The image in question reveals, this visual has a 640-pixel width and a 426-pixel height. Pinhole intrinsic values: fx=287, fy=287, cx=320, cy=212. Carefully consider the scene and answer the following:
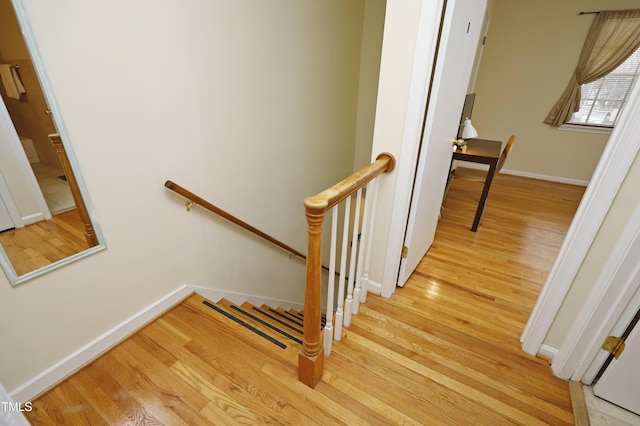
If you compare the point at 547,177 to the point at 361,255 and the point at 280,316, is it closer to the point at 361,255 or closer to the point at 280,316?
the point at 361,255

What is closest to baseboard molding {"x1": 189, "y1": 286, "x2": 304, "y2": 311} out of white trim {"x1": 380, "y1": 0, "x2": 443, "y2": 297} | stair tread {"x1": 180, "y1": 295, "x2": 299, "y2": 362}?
stair tread {"x1": 180, "y1": 295, "x2": 299, "y2": 362}

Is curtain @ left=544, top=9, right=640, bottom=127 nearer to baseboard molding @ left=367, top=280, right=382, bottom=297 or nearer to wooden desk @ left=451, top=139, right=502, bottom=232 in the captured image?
wooden desk @ left=451, top=139, right=502, bottom=232

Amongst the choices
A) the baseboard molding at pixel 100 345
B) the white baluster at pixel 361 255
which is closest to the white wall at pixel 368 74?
the white baluster at pixel 361 255

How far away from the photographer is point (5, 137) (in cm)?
111

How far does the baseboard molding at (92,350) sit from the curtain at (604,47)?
16.7 feet

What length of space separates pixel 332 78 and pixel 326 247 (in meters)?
1.85

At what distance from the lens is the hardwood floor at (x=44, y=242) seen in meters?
1.16

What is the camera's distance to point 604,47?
3.49 metres

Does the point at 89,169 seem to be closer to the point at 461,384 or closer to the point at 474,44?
the point at 461,384

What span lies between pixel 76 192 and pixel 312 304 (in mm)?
1174

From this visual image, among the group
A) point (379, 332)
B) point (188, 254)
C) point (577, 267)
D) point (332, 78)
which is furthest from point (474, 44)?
point (188, 254)

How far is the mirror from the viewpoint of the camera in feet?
3.46

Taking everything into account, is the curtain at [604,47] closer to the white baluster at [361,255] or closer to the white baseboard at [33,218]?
the white baluster at [361,255]

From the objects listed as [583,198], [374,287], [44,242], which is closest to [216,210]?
[44,242]
